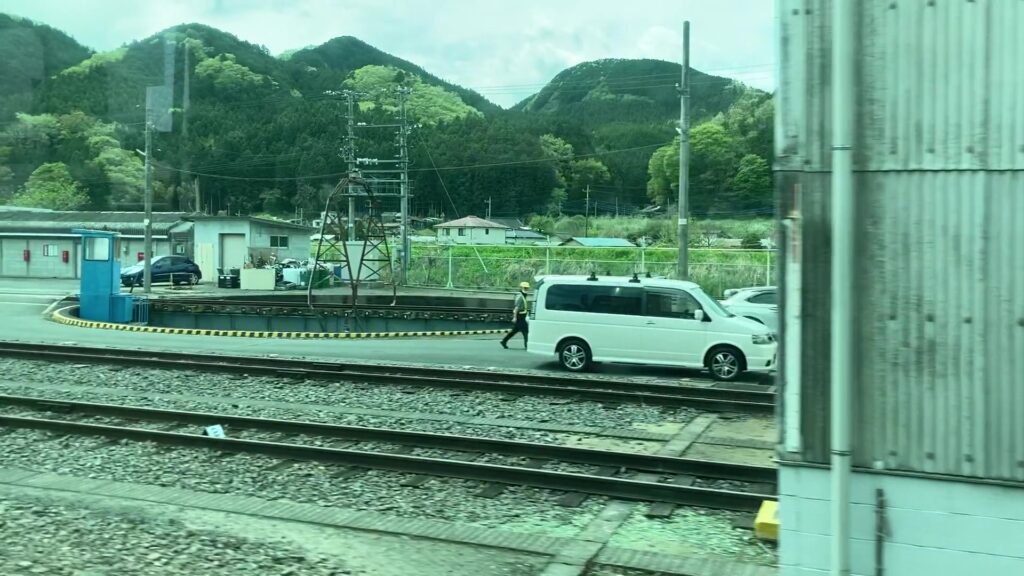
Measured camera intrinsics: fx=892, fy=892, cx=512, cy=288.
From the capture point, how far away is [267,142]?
8275cm

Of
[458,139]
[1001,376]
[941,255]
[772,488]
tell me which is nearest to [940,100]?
[941,255]

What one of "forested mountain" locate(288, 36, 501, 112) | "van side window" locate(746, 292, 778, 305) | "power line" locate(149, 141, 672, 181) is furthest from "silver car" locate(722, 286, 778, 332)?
"forested mountain" locate(288, 36, 501, 112)

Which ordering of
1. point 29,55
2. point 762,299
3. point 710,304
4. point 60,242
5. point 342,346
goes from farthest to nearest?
point 29,55, point 60,242, point 342,346, point 762,299, point 710,304

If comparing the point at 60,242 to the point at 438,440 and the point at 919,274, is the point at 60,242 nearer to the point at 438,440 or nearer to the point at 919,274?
the point at 438,440

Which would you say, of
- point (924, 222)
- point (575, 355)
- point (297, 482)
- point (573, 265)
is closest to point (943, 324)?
point (924, 222)

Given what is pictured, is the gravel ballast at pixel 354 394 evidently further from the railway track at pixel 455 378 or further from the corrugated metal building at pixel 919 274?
the corrugated metal building at pixel 919 274

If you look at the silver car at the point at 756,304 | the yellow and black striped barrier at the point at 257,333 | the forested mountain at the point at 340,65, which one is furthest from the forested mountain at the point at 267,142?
the silver car at the point at 756,304

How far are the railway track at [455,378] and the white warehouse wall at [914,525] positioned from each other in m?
8.35

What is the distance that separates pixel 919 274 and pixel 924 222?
0.71 ft

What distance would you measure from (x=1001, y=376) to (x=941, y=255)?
546 mm

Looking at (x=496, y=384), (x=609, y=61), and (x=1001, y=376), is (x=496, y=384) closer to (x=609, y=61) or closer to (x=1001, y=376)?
(x=1001, y=376)

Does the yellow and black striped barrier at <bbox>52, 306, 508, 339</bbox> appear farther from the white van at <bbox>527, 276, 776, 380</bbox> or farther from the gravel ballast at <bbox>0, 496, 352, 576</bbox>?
the gravel ballast at <bbox>0, 496, 352, 576</bbox>

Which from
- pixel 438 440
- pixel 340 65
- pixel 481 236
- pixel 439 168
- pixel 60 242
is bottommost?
pixel 438 440

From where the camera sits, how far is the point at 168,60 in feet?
211
